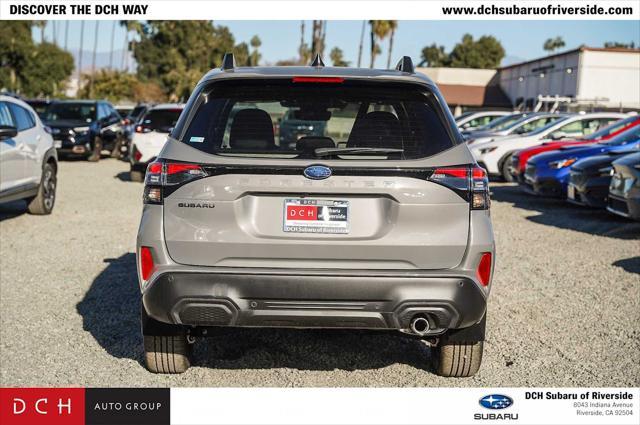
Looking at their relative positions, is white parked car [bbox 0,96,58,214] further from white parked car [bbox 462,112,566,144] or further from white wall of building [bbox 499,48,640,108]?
white wall of building [bbox 499,48,640,108]

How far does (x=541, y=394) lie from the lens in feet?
15.7

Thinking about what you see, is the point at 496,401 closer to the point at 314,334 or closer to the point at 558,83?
the point at 314,334

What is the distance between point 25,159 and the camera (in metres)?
11.3

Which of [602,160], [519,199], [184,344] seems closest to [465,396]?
[184,344]

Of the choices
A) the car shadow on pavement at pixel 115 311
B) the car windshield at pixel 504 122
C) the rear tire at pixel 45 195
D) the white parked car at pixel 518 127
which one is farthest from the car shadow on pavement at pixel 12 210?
the car windshield at pixel 504 122

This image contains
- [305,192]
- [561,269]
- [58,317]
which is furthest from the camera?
[561,269]

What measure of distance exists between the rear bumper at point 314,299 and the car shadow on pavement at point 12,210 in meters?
8.67

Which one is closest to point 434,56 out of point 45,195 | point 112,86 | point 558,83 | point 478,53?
point 478,53

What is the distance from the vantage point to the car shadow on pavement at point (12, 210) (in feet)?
40.1

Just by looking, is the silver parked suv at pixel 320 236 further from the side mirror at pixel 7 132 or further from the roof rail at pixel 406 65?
the side mirror at pixel 7 132

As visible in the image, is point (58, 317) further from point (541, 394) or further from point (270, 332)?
point (541, 394)

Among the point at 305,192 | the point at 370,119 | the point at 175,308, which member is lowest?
the point at 175,308

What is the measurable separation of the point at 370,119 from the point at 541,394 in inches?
75.3

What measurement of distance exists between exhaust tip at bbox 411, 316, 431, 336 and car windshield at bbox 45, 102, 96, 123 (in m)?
21.3
